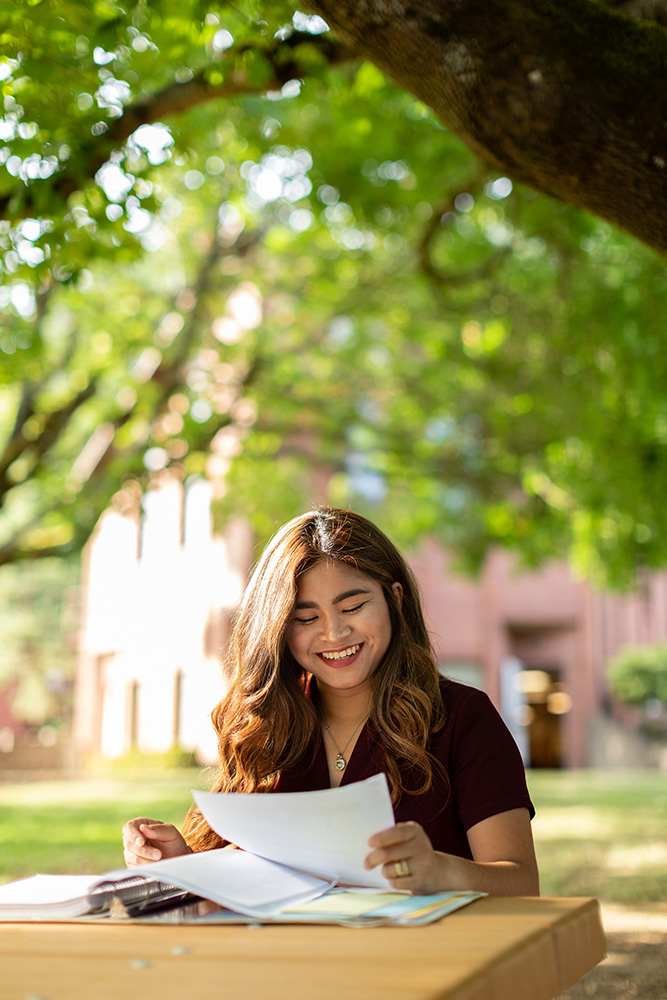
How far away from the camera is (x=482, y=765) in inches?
97.4

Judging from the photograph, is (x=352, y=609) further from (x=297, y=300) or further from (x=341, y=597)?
(x=297, y=300)

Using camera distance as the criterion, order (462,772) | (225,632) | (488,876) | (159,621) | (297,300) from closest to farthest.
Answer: (488,876) < (462,772) < (297,300) < (225,632) < (159,621)

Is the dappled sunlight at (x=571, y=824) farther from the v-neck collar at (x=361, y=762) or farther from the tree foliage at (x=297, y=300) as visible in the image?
the v-neck collar at (x=361, y=762)

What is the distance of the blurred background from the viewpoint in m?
4.82

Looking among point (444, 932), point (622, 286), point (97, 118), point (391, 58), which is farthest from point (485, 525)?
point (444, 932)

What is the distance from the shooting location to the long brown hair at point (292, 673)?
268cm

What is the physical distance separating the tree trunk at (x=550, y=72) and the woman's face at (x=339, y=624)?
58.3 inches

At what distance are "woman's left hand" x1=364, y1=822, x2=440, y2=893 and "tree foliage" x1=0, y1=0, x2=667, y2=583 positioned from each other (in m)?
3.27

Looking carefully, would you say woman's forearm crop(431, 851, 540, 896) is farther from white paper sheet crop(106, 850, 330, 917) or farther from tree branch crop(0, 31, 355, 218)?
tree branch crop(0, 31, 355, 218)

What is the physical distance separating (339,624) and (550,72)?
1.75 metres

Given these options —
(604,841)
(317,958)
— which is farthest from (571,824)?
(317,958)

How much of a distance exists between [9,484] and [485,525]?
23.7ft

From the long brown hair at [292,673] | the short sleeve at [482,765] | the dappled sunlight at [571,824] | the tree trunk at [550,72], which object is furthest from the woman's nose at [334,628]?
the dappled sunlight at [571,824]

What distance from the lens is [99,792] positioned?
18.4 metres
